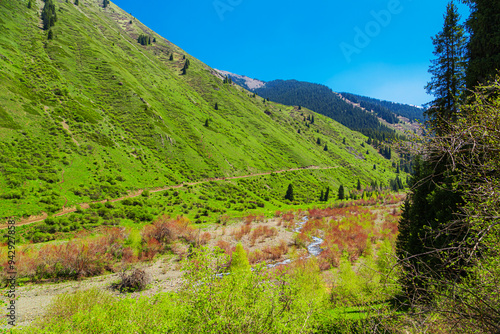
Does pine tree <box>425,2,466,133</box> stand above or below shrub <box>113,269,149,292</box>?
above

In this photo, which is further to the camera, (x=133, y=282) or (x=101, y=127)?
(x=101, y=127)

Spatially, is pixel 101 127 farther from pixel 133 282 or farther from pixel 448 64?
pixel 448 64

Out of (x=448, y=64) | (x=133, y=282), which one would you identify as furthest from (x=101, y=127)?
(x=448, y=64)

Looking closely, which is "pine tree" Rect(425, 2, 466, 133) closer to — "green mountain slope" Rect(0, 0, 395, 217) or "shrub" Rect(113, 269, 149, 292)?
"shrub" Rect(113, 269, 149, 292)

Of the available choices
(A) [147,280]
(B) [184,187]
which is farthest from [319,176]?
(A) [147,280]

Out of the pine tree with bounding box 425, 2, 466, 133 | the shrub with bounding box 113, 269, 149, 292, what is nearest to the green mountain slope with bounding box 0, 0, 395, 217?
the shrub with bounding box 113, 269, 149, 292

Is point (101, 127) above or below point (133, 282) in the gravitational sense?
above

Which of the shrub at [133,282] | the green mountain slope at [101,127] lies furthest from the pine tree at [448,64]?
the green mountain slope at [101,127]

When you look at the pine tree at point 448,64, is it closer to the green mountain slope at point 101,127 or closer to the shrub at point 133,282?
the shrub at point 133,282

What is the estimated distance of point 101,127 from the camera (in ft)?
198

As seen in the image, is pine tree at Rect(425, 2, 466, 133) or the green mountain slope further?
the green mountain slope

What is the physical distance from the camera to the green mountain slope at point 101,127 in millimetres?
38875

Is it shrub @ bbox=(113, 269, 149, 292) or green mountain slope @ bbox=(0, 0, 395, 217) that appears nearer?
shrub @ bbox=(113, 269, 149, 292)

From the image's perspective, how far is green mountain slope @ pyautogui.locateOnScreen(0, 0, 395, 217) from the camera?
38875 millimetres
